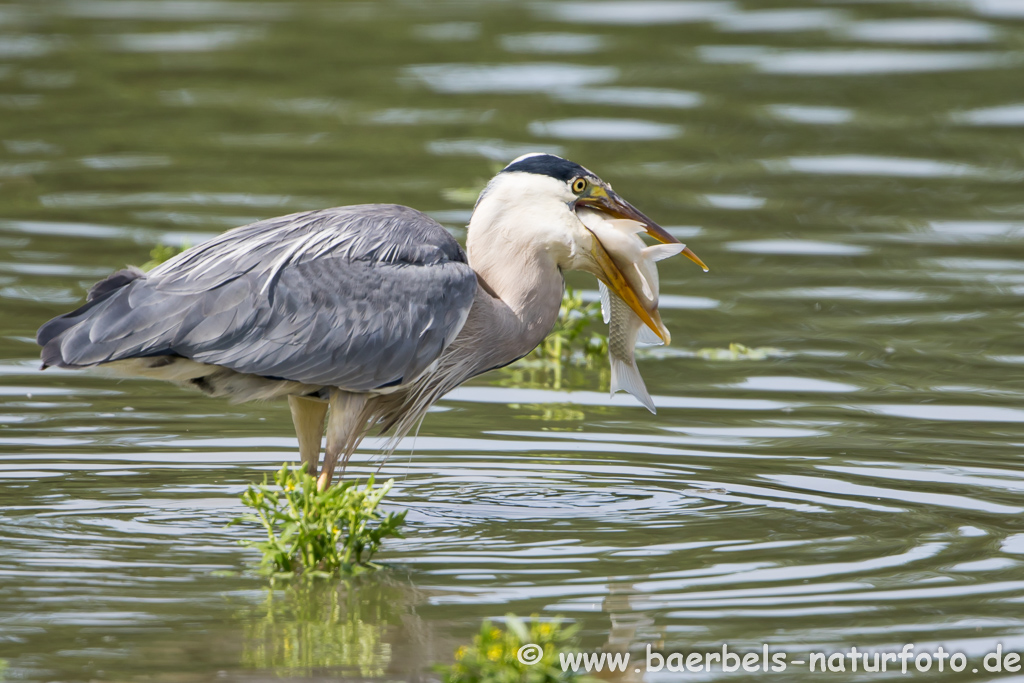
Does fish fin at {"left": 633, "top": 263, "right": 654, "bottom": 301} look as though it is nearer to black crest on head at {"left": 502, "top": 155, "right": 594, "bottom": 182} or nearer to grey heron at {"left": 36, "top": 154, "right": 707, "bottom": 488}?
grey heron at {"left": 36, "top": 154, "right": 707, "bottom": 488}

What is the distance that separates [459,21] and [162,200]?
29.8 feet

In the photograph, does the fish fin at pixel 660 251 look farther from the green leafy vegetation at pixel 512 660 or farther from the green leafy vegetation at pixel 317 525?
the green leafy vegetation at pixel 512 660

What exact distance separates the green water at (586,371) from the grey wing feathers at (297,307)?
32.1 inches

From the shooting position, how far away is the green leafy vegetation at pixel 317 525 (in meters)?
6.30

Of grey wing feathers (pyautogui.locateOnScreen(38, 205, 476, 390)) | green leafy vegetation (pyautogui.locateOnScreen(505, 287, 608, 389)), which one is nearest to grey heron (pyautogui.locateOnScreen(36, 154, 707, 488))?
grey wing feathers (pyautogui.locateOnScreen(38, 205, 476, 390))

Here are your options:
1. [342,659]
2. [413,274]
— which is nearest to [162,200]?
[413,274]

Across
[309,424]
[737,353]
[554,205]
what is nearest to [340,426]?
[309,424]

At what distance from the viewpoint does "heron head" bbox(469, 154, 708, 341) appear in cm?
762

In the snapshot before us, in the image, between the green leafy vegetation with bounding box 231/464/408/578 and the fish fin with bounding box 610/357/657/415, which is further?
the fish fin with bounding box 610/357/657/415

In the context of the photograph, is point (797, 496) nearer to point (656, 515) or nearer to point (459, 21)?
point (656, 515)

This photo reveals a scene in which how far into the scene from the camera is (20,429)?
8797mm

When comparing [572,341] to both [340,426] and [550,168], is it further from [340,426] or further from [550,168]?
[340,426]

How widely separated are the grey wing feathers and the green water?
2.68ft

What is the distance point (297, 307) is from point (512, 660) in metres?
2.82
